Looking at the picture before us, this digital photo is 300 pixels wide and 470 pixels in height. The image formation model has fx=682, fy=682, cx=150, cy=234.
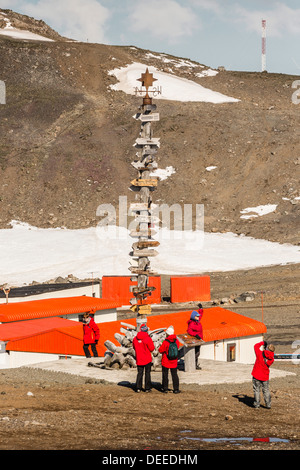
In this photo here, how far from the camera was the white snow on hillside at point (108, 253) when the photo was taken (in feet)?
209

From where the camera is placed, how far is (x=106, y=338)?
27.2m

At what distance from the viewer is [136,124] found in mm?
95688

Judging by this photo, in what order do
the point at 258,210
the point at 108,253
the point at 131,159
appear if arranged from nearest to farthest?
the point at 108,253
the point at 258,210
the point at 131,159

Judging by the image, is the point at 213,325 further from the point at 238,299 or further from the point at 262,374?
the point at 238,299

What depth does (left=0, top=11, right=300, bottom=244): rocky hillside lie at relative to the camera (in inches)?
3228

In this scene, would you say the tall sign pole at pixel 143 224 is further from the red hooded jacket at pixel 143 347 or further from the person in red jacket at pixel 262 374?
the person in red jacket at pixel 262 374

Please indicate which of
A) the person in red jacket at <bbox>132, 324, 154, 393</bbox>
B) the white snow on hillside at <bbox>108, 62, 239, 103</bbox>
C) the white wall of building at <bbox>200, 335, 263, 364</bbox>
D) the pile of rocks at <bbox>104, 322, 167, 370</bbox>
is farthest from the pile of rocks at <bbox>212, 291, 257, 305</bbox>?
the white snow on hillside at <bbox>108, 62, 239, 103</bbox>

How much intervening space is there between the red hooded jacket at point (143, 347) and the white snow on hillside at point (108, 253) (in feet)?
146

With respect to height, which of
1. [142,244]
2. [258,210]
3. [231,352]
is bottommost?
[231,352]

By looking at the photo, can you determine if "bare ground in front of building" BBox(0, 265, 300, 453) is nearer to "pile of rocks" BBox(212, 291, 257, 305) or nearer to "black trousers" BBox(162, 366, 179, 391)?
"black trousers" BBox(162, 366, 179, 391)

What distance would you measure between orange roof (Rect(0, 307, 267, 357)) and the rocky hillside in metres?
40.6

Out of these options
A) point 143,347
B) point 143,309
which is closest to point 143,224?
point 143,309

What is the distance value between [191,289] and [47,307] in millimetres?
17535

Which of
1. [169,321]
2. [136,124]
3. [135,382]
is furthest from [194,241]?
[135,382]
